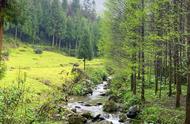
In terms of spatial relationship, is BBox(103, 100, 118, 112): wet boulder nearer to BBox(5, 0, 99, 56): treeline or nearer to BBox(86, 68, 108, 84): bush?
BBox(86, 68, 108, 84): bush

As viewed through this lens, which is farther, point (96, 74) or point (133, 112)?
point (96, 74)

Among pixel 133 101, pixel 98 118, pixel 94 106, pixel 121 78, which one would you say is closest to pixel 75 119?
→ pixel 98 118

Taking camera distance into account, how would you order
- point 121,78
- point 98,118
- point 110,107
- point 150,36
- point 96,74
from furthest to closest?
point 96,74
point 121,78
point 110,107
point 98,118
point 150,36

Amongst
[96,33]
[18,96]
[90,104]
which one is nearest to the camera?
[18,96]

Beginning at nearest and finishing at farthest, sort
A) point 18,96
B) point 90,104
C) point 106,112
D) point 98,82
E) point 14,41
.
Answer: point 18,96, point 106,112, point 90,104, point 98,82, point 14,41

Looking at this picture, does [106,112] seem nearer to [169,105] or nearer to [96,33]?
[169,105]

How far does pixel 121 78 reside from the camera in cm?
4881

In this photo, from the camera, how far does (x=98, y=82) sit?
6475 cm

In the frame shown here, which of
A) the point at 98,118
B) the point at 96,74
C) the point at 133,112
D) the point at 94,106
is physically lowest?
the point at 94,106

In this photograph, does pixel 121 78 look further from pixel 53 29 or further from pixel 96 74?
pixel 53 29

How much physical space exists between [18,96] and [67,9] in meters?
143

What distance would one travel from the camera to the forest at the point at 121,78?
19781mm

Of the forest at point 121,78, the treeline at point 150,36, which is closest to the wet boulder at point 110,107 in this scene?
the forest at point 121,78

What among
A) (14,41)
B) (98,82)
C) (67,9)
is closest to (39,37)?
(14,41)
